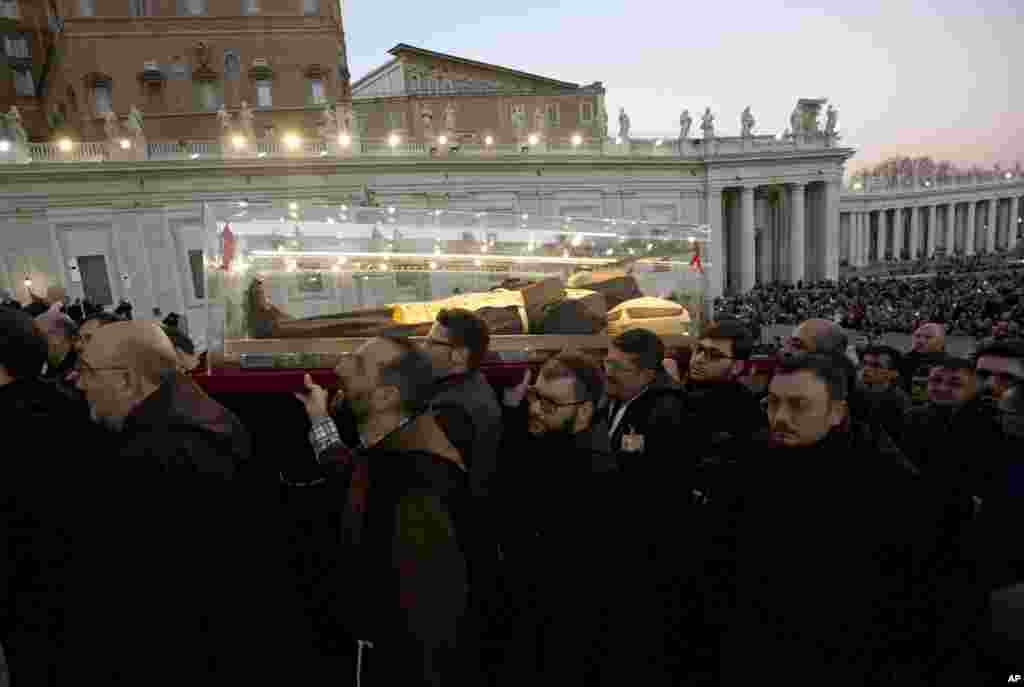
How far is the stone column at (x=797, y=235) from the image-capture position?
36.4 m

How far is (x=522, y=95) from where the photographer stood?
3619cm

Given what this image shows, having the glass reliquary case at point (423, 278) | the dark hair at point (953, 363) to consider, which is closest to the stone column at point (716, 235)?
the glass reliquary case at point (423, 278)

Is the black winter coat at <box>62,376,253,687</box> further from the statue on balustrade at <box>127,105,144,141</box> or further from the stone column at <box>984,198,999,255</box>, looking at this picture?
the stone column at <box>984,198,999,255</box>

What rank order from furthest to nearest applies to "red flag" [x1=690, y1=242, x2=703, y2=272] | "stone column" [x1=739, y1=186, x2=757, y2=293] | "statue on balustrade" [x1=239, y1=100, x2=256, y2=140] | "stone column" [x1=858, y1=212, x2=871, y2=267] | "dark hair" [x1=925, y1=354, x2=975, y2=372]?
1. "stone column" [x1=858, y1=212, x2=871, y2=267]
2. "stone column" [x1=739, y1=186, x2=757, y2=293]
3. "statue on balustrade" [x1=239, y1=100, x2=256, y2=140]
4. "red flag" [x1=690, y1=242, x2=703, y2=272]
5. "dark hair" [x1=925, y1=354, x2=975, y2=372]

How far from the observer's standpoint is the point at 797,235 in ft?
121

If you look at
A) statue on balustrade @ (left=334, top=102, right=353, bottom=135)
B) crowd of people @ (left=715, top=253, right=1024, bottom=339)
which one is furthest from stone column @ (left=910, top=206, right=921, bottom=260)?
statue on balustrade @ (left=334, top=102, right=353, bottom=135)

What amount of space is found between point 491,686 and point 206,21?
1392 inches

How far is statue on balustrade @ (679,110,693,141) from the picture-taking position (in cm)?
3259

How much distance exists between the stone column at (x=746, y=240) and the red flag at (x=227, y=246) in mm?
34522

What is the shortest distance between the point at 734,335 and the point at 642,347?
0.89 metres

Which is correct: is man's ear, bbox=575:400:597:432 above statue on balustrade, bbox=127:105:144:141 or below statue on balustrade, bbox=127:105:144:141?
below

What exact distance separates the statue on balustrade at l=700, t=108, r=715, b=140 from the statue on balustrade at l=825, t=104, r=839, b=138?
926cm

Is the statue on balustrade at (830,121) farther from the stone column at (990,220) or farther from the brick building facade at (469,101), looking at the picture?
the stone column at (990,220)

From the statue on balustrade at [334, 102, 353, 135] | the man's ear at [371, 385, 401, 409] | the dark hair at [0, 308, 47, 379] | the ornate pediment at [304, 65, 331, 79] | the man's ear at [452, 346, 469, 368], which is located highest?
the ornate pediment at [304, 65, 331, 79]
